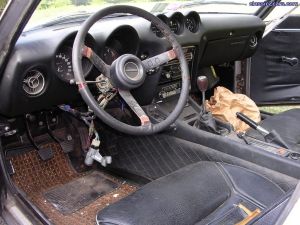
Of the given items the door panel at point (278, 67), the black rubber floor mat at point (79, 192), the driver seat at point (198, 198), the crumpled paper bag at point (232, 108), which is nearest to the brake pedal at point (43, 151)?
the black rubber floor mat at point (79, 192)

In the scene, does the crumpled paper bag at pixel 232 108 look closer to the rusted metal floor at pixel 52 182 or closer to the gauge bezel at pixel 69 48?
the rusted metal floor at pixel 52 182

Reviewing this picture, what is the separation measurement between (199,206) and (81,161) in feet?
4.04

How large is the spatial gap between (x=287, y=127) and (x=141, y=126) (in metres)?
1.18

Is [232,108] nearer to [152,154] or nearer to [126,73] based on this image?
[152,154]

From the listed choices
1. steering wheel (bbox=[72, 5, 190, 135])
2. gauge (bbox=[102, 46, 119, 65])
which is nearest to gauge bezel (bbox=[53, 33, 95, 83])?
gauge (bbox=[102, 46, 119, 65])

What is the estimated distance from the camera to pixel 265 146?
2.23 metres

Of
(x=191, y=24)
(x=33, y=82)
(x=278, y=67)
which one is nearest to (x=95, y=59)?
(x=33, y=82)

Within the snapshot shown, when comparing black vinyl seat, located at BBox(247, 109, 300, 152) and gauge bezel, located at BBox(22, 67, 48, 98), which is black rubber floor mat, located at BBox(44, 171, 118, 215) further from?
black vinyl seat, located at BBox(247, 109, 300, 152)

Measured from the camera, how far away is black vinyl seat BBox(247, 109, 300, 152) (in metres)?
2.44

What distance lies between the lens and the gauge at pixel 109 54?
2180 millimetres

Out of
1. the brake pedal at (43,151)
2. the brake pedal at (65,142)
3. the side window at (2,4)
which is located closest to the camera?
the side window at (2,4)

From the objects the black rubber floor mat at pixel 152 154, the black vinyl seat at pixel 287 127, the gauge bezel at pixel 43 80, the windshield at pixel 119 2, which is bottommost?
the black rubber floor mat at pixel 152 154

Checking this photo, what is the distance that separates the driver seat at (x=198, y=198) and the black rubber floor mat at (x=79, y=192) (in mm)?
757

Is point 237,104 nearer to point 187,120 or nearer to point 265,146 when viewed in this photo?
point 187,120
